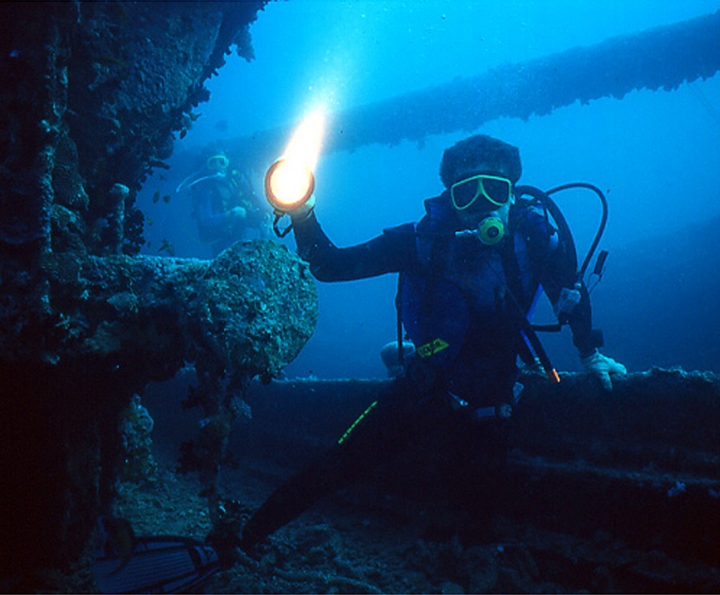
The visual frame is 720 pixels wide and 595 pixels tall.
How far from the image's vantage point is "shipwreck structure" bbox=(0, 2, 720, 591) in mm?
1599

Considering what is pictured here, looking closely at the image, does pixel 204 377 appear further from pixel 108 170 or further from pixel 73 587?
pixel 108 170

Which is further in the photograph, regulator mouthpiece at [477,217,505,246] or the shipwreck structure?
regulator mouthpiece at [477,217,505,246]

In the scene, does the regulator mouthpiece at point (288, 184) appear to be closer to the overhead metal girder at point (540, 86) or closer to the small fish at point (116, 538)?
the small fish at point (116, 538)

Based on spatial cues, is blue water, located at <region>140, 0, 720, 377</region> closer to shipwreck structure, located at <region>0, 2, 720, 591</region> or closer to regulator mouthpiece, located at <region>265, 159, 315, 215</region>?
shipwreck structure, located at <region>0, 2, 720, 591</region>

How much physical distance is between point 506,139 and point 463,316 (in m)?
87.5

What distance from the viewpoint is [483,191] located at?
10.0 feet

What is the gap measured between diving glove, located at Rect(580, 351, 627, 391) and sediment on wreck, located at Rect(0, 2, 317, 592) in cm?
210

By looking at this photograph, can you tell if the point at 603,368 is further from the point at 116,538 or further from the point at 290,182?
the point at 116,538

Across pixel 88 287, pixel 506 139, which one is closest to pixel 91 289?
pixel 88 287

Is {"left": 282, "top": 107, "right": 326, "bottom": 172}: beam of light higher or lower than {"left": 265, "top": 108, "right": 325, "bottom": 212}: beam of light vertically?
higher

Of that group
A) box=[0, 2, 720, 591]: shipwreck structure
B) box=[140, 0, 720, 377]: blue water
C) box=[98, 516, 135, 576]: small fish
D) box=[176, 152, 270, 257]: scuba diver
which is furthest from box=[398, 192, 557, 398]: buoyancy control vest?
box=[176, 152, 270, 257]: scuba diver

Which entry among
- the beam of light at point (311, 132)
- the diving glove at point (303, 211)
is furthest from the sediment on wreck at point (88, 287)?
the beam of light at point (311, 132)

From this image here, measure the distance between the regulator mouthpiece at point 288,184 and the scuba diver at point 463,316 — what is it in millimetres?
33

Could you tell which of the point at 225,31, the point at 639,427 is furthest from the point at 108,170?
the point at 639,427
